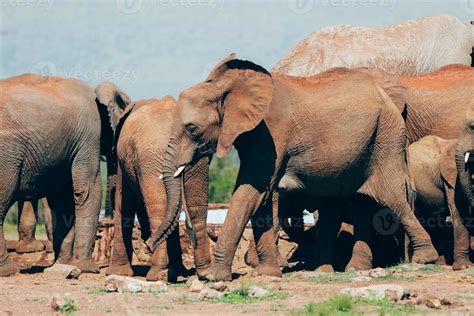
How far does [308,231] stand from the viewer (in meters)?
19.7

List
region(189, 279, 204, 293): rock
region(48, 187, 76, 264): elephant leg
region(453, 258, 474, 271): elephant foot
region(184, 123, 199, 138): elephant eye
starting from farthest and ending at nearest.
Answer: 1. region(48, 187, 76, 264): elephant leg
2. region(453, 258, 474, 271): elephant foot
3. region(184, 123, 199, 138): elephant eye
4. region(189, 279, 204, 293): rock

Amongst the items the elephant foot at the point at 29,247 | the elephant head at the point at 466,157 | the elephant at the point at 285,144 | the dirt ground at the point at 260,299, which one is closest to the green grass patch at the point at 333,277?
the dirt ground at the point at 260,299

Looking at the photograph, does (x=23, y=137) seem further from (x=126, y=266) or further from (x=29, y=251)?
(x=29, y=251)

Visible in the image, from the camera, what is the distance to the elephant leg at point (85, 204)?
59.9 feet

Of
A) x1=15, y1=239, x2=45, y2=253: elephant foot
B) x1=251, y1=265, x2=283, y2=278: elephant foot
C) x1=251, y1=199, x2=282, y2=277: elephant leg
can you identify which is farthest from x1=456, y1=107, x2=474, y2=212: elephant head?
x1=15, y1=239, x2=45, y2=253: elephant foot

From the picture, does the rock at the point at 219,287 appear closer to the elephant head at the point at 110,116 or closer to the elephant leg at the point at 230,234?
the elephant leg at the point at 230,234

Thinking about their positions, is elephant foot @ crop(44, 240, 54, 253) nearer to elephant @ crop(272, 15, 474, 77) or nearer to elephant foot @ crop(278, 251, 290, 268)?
elephant foot @ crop(278, 251, 290, 268)

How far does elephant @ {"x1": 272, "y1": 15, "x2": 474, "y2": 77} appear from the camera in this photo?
72.7ft

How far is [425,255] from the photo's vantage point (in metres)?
17.0

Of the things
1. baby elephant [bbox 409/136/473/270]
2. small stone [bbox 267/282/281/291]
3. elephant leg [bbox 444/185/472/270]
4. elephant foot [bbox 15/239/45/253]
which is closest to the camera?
small stone [bbox 267/282/281/291]

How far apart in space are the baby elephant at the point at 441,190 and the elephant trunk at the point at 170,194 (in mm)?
3396

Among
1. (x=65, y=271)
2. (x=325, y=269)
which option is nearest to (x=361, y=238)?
(x=325, y=269)

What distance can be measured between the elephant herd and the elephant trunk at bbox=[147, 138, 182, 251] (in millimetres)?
15

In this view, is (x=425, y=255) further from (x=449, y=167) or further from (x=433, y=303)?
(x=433, y=303)
